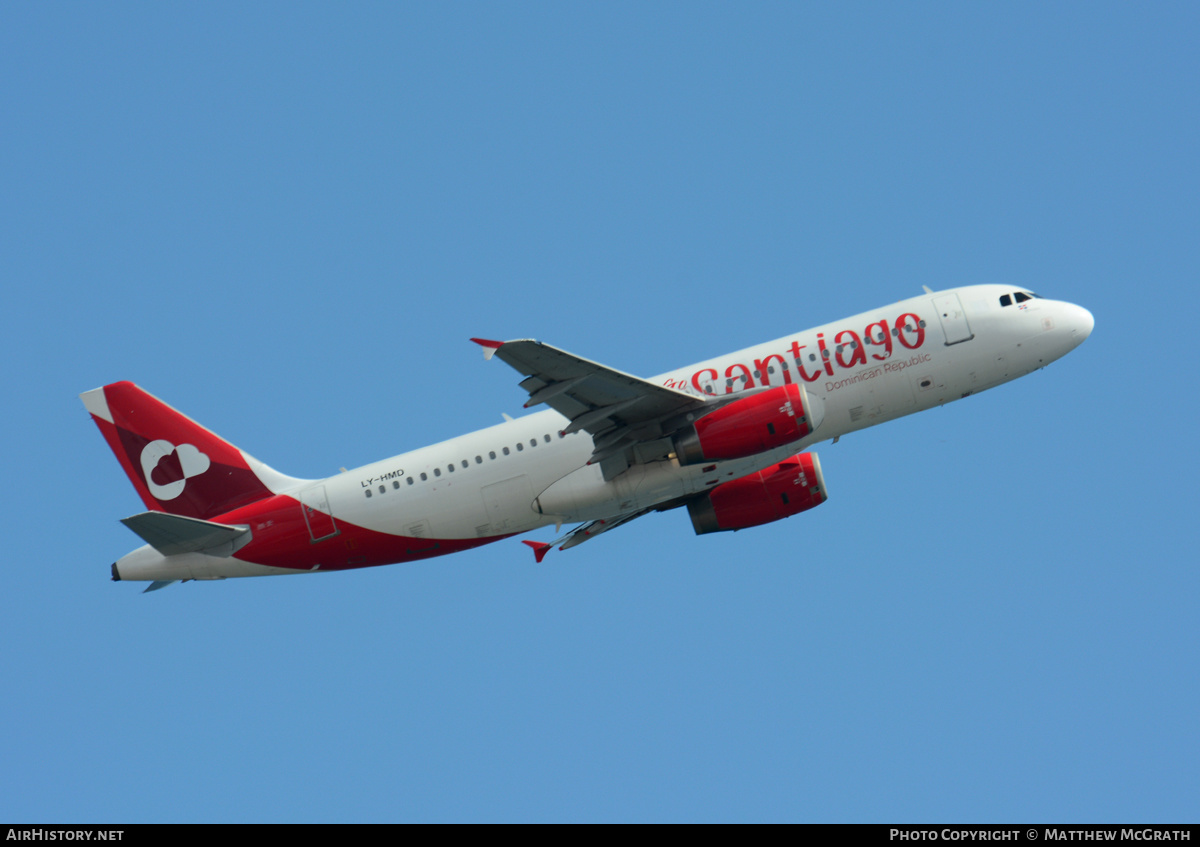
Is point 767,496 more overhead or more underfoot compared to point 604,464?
more underfoot

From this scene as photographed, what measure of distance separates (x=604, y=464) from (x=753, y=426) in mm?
5268

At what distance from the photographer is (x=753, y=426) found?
3794 cm

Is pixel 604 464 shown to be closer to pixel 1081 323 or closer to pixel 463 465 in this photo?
pixel 463 465

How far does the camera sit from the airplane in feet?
131

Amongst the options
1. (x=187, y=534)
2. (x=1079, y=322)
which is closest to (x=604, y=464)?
(x=187, y=534)

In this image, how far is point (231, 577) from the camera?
4241 cm

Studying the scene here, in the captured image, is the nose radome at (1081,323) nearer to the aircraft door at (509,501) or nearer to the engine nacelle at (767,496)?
the engine nacelle at (767,496)

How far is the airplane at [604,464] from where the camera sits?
39781 mm

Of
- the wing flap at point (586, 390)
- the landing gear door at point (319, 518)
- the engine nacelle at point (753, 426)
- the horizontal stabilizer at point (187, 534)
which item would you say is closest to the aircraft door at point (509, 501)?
the wing flap at point (586, 390)
